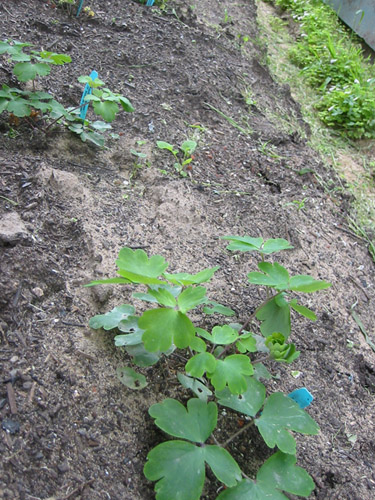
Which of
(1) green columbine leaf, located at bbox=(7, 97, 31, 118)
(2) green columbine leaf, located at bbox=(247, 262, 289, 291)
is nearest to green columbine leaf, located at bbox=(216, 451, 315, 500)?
(2) green columbine leaf, located at bbox=(247, 262, 289, 291)

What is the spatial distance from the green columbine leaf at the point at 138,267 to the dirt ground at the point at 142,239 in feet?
1.00

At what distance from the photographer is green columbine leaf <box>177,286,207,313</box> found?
4.26 feet

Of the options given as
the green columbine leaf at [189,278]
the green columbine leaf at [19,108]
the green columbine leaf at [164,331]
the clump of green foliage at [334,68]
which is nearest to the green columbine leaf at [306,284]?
the green columbine leaf at [189,278]

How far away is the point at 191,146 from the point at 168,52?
107cm

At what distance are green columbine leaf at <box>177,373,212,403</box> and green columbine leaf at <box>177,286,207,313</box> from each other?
0.76 ft

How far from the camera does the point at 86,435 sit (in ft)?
4.29

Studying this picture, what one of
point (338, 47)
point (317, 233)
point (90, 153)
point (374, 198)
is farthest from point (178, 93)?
point (338, 47)

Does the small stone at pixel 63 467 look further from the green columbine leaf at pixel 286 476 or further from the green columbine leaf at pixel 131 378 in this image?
the green columbine leaf at pixel 286 476

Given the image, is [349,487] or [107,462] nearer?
[107,462]

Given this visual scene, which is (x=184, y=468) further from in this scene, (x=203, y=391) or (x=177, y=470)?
(x=203, y=391)

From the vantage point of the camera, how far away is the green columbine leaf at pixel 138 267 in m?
1.31

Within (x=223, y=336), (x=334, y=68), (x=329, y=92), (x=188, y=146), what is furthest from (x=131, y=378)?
(x=334, y=68)

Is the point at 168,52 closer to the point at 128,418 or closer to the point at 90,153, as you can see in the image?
the point at 90,153

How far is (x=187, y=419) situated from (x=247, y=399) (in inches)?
7.8
